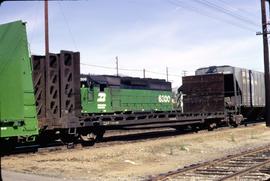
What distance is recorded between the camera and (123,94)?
25.5 meters

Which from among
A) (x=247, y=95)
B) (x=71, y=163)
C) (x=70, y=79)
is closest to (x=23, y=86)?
(x=71, y=163)

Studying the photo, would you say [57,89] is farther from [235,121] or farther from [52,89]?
[235,121]

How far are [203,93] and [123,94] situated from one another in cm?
781

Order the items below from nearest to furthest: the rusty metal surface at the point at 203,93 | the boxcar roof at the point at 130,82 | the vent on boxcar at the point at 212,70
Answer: the boxcar roof at the point at 130,82, the rusty metal surface at the point at 203,93, the vent on boxcar at the point at 212,70

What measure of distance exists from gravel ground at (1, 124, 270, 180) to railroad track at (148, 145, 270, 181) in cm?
81

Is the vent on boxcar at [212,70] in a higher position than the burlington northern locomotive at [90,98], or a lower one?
higher

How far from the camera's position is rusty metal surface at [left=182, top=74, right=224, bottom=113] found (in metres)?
30.6

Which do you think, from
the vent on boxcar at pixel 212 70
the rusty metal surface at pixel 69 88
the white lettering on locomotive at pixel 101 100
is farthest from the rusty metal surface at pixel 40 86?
the vent on boxcar at pixel 212 70

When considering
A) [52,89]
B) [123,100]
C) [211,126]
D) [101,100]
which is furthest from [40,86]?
[211,126]

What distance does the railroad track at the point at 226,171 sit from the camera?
1020cm

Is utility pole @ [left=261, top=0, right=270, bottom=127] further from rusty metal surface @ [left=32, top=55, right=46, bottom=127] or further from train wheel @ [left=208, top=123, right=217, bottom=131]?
rusty metal surface @ [left=32, top=55, right=46, bottom=127]

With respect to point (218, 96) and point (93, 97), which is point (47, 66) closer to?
point (93, 97)

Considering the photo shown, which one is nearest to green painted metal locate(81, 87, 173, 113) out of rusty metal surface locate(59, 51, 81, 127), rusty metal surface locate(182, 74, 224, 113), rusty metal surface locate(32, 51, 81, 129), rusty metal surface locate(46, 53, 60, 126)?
rusty metal surface locate(182, 74, 224, 113)

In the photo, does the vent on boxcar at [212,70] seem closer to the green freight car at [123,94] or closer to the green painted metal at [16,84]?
the green freight car at [123,94]
